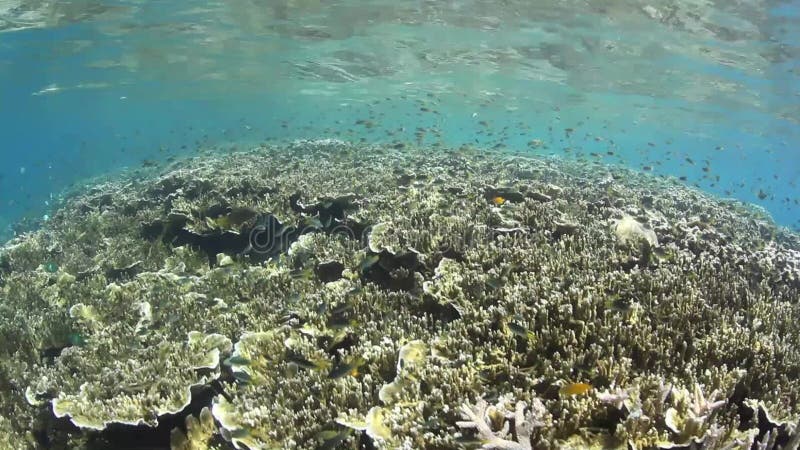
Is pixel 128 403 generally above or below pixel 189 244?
above

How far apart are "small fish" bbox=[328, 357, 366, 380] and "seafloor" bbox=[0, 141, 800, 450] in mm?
28

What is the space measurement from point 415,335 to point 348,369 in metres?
0.90

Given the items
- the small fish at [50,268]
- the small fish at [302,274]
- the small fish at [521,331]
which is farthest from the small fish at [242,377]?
the small fish at [50,268]

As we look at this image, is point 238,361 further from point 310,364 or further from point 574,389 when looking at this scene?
point 574,389

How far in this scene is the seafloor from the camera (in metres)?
3.59

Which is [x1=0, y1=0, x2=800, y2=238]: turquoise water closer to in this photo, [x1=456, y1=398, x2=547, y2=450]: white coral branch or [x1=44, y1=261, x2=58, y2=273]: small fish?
[x1=44, y1=261, x2=58, y2=273]: small fish

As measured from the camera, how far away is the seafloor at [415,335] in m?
3.59

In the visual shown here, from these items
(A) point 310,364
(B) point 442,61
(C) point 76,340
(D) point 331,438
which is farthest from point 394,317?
(B) point 442,61

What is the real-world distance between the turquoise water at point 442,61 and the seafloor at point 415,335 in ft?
34.3

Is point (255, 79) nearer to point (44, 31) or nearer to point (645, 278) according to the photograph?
point (44, 31)

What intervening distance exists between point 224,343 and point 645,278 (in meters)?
4.88

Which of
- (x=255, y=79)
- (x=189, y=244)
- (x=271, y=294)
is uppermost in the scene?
(x=271, y=294)

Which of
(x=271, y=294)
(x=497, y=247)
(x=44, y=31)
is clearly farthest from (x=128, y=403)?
(x=44, y=31)

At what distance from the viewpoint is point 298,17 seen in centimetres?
2783
